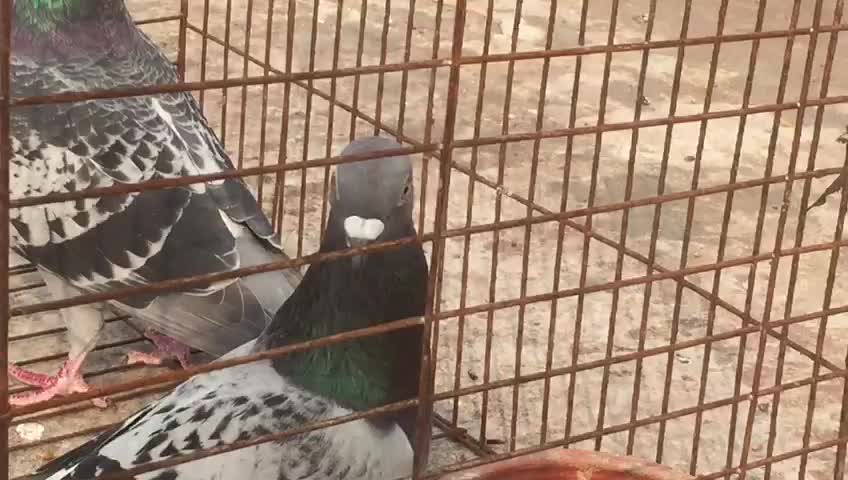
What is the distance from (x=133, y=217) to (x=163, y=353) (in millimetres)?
382

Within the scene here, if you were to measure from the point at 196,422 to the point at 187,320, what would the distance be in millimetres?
593

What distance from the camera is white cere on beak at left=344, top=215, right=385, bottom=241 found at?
72.9 inches

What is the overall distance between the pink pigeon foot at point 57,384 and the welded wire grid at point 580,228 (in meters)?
0.06

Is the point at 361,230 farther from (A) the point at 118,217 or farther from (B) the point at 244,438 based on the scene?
(A) the point at 118,217

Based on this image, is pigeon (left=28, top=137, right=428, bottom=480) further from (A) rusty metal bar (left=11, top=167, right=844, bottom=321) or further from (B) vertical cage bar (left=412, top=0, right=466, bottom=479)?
(A) rusty metal bar (left=11, top=167, right=844, bottom=321)

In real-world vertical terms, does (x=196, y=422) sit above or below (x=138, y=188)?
below

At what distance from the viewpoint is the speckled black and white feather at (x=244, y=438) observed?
5.60ft

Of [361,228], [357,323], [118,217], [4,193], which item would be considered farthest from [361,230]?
[4,193]

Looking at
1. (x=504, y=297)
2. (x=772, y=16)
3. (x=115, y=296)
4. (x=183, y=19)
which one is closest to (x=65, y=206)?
(x=183, y=19)

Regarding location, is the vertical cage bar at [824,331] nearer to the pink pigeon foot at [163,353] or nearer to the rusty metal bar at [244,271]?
the rusty metal bar at [244,271]

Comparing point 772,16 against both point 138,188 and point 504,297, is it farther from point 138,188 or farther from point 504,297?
point 138,188

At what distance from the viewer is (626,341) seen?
9.26 ft

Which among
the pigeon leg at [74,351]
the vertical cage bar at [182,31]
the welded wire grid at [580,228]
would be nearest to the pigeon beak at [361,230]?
the welded wire grid at [580,228]

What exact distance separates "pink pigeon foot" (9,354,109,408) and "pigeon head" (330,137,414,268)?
30.8 inches
